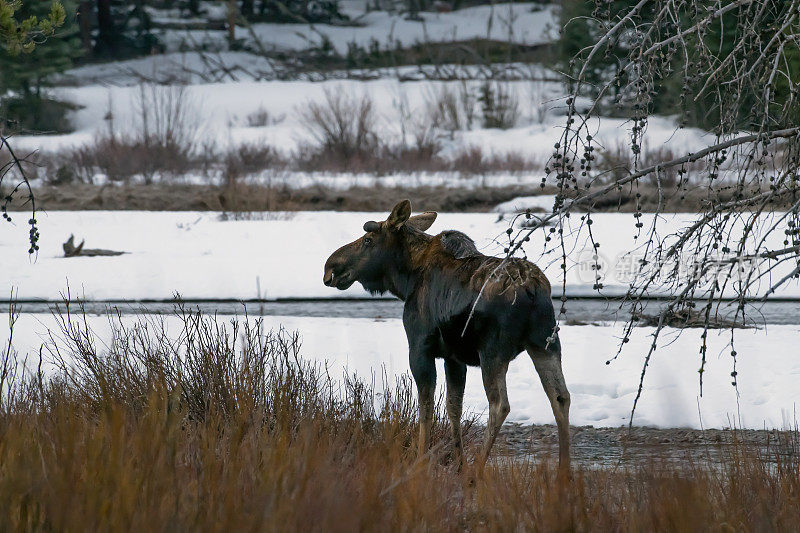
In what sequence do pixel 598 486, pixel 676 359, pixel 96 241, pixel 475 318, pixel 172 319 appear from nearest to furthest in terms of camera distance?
pixel 598 486, pixel 475 318, pixel 676 359, pixel 172 319, pixel 96 241

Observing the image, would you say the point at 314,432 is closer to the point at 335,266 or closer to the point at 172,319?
the point at 335,266

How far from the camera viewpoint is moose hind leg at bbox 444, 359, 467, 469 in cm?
528

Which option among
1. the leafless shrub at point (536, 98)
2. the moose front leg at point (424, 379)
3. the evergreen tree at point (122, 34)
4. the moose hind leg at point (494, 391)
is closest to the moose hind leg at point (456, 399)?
the moose front leg at point (424, 379)

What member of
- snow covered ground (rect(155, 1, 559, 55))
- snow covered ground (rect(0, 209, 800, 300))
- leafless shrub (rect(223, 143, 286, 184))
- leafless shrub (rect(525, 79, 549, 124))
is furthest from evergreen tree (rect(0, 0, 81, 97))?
snow covered ground (rect(0, 209, 800, 300))

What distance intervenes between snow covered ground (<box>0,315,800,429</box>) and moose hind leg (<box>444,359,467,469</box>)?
81 centimetres

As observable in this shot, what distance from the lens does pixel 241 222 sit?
63.5 feet

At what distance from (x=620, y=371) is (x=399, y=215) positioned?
3758mm

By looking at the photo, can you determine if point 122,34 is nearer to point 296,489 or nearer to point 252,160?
point 252,160

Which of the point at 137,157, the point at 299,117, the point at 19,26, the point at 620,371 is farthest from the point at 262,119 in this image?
the point at 19,26

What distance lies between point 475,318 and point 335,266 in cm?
93

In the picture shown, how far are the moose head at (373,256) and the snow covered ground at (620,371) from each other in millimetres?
732

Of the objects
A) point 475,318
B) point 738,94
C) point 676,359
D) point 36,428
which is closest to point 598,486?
point 475,318

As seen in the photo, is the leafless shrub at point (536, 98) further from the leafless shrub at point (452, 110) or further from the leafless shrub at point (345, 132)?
the leafless shrub at point (345, 132)

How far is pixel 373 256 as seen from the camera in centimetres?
557
